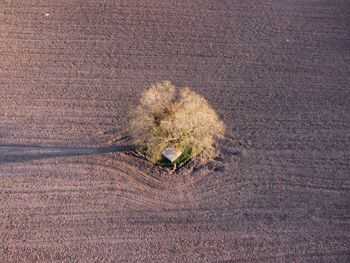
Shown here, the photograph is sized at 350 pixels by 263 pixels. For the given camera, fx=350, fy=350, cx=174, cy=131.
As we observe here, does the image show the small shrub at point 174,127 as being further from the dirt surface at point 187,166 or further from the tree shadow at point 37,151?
the tree shadow at point 37,151

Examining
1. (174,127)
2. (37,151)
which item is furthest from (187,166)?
(37,151)

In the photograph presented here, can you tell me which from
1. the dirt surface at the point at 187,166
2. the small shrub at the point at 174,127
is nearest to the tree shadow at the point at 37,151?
the dirt surface at the point at 187,166

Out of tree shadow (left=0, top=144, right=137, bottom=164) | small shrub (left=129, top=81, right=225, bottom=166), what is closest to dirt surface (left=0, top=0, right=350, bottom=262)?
tree shadow (left=0, top=144, right=137, bottom=164)

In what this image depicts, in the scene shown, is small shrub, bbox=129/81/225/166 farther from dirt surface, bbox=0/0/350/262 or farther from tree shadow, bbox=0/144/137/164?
tree shadow, bbox=0/144/137/164

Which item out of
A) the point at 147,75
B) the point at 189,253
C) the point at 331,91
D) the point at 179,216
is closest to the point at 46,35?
the point at 147,75

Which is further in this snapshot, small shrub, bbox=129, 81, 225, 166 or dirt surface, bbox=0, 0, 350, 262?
small shrub, bbox=129, 81, 225, 166

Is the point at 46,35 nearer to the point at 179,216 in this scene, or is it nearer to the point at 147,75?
the point at 147,75

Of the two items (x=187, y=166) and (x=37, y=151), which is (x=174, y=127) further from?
(x=37, y=151)
